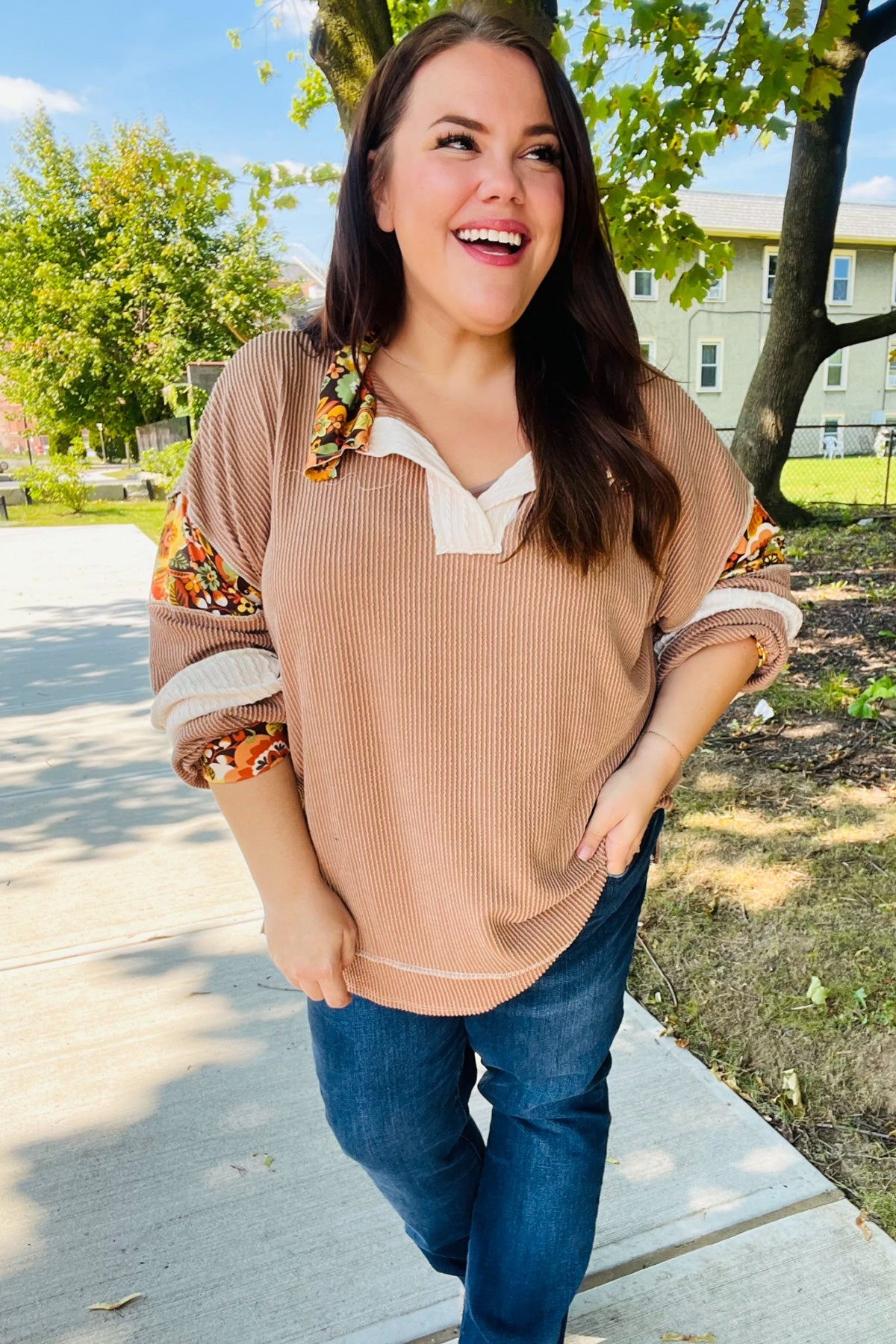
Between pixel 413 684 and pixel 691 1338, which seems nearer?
pixel 413 684

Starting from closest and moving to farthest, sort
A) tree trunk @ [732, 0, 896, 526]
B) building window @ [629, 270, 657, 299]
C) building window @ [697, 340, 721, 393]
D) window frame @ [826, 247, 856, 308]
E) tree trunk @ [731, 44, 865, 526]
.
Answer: tree trunk @ [732, 0, 896, 526] < tree trunk @ [731, 44, 865, 526] < building window @ [629, 270, 657, 299] < building window @ [697, 340, 721, 393] < window frame @ [826, 247, 856, 308]

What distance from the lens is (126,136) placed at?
2348cm

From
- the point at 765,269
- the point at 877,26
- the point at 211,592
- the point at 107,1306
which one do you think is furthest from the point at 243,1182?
the point at 765,269

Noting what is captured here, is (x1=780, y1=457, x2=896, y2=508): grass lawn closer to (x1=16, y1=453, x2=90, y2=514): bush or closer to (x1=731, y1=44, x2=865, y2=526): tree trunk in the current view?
(x1=731, y1=44, x2=865, y2=526): tree trunk

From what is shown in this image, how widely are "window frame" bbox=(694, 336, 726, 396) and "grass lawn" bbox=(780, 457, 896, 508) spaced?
168 inches

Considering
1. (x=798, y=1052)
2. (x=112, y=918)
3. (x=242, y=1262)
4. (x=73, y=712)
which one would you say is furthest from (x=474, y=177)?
(x=73, y=712)

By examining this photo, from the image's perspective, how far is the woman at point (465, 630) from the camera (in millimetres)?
1204

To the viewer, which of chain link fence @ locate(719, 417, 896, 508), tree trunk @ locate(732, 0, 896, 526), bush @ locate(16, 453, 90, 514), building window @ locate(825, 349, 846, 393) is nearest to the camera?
tree trunk @ locate(732, 0, 896, 526)

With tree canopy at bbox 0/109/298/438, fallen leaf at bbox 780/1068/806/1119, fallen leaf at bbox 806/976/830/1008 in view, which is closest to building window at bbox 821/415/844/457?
tree canopy at bbox 0/109/298/438

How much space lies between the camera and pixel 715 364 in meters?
28.4

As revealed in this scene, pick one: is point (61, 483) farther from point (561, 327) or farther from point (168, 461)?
point (561, 327)

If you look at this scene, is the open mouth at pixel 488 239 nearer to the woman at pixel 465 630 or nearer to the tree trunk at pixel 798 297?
the woman at pixel 465 630

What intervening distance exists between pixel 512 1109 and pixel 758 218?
3167 cm

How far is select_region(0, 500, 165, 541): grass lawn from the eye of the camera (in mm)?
12555
